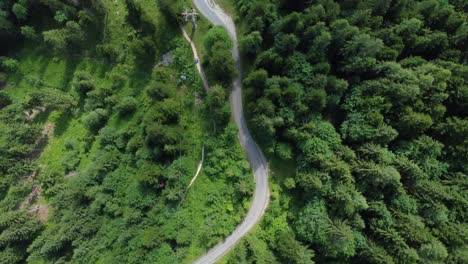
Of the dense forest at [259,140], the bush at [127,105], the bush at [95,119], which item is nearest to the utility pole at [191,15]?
the dense forest at [259,140]

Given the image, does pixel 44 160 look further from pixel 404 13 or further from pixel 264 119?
pixel 404 13

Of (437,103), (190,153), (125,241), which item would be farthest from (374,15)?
(125,241)

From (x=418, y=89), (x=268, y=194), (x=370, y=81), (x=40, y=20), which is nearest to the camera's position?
(x=418, y=89)

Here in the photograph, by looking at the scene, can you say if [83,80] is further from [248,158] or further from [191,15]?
[248,158]

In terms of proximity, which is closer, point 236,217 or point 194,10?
point 236,217

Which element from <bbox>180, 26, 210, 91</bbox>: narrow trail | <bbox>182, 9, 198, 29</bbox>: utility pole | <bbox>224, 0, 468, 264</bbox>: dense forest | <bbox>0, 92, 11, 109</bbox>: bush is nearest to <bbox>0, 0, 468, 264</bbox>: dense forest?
<bbox>224, 0, 468, 264</bbox>: dense forest

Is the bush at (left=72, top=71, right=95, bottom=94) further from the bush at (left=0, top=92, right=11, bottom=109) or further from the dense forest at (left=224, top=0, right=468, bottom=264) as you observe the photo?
the dense forest at (left=224, top=0, right=468, bottom=264)

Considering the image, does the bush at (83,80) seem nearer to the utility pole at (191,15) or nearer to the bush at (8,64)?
the bush at (8,64)
